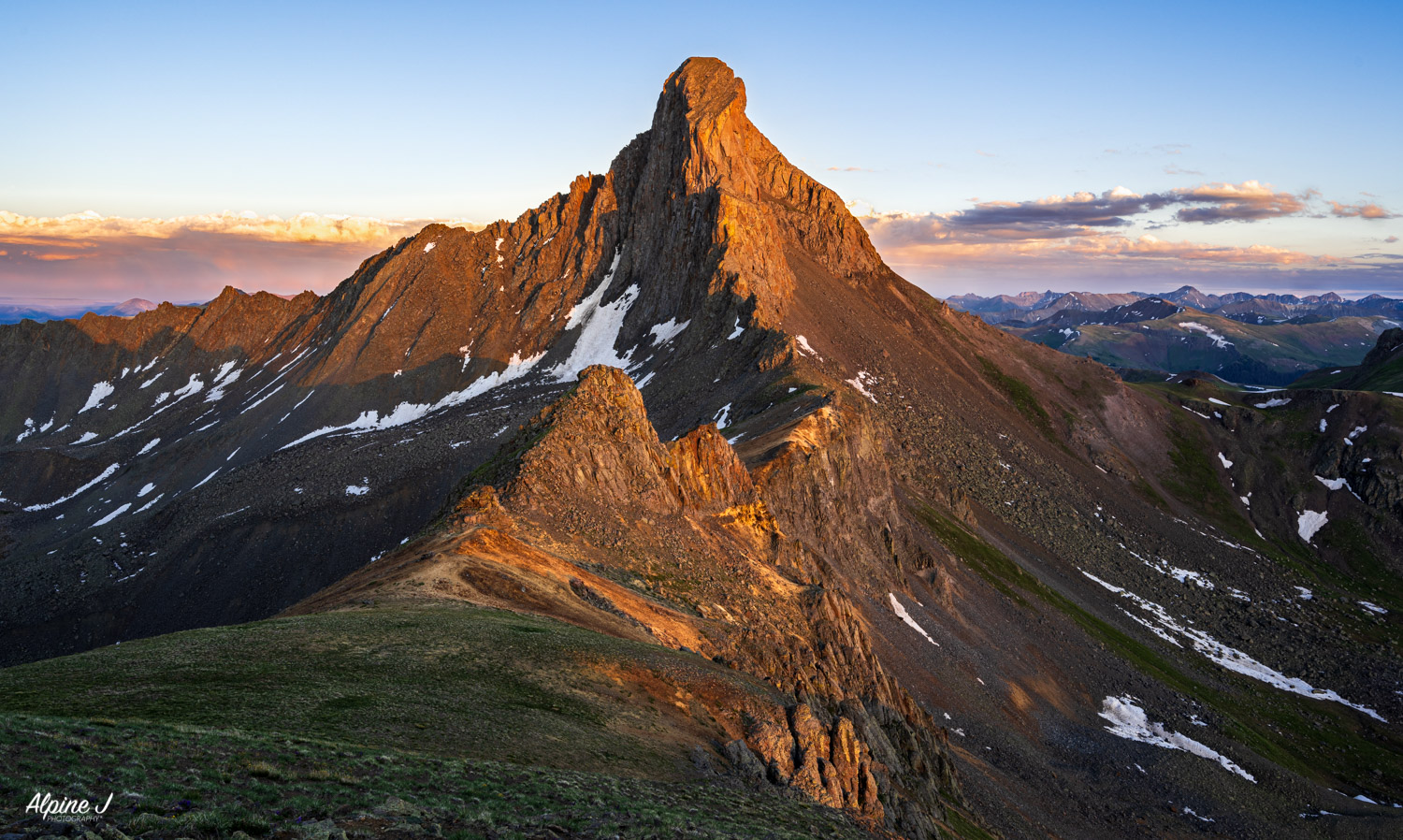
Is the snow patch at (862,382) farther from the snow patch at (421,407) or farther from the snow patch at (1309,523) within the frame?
the snow patch at (1309,523)

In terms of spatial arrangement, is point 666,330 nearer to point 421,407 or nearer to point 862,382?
point 862,382

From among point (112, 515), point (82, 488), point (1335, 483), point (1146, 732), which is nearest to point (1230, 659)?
point (1146, 732)

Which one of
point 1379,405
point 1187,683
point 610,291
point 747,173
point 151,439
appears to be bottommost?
point 1187,683

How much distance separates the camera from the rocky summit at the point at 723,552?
25.1 m

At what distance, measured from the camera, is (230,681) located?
2261 centimetres

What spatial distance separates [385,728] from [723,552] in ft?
118

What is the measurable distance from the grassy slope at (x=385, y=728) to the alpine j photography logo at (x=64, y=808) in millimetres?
323

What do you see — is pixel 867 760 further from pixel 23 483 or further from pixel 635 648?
pixel 23 483

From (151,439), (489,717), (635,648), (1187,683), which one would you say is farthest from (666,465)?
(151,439)

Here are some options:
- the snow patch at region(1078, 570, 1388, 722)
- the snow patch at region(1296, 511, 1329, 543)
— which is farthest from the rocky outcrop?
the snow patch at region(1296, 511, 1329, 543)

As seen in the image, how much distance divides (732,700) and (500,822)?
53.2 feet

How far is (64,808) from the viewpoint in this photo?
1181 cm

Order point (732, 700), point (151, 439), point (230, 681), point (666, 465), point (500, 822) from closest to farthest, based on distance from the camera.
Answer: point (500, 822) < point (230, 681) < point (732, 700) < point (666, 465) < point (151, 439)

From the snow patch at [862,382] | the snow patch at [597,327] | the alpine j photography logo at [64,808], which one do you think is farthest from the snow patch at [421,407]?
the alpine j photography logo at [64,808]
